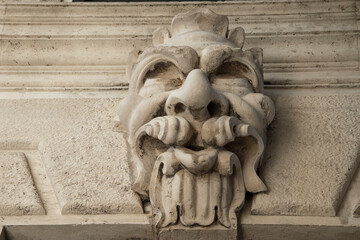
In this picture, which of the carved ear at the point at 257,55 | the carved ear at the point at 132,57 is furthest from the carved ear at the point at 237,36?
the carved ear at the point at 132,57

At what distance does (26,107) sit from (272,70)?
867 mm

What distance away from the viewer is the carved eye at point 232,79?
141cm

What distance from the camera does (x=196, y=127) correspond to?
129cm

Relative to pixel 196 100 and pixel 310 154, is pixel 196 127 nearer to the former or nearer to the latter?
pixel 196 100

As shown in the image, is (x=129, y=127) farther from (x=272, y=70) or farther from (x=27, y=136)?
(x=272, y=70)

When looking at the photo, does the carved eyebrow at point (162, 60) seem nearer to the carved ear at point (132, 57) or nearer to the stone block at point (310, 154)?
the carved ear at point (132, 57)

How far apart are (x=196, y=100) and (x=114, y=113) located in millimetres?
484

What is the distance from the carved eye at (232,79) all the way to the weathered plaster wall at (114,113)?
192 millimetres

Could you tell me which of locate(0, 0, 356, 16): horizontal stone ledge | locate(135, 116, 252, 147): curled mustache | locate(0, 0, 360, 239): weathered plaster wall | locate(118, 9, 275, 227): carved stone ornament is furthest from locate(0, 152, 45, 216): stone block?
locate(0, 0, 356, 16): horizontal stone ledge

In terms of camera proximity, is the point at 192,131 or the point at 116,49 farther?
the point at 116,49

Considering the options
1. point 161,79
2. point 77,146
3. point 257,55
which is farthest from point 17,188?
point 257,55

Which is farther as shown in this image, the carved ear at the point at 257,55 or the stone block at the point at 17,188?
the carved ear at the point at 257,55

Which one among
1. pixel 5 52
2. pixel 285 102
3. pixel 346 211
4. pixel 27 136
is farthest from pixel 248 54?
A: pixel 5 52

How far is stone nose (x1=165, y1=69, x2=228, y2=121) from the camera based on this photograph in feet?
4.05
